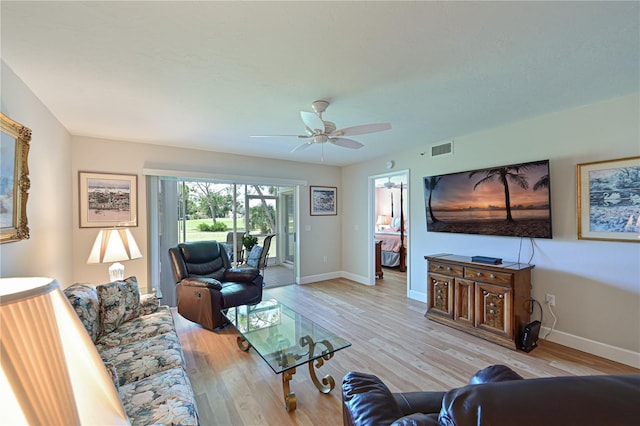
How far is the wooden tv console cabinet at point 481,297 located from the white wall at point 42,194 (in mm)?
3944

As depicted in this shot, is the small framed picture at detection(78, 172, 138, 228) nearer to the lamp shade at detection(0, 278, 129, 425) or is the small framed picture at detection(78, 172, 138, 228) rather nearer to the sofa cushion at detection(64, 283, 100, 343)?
the sofa cushion at detection(64, 283, 100, 343)

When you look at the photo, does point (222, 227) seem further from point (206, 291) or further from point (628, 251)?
point (628, 251)

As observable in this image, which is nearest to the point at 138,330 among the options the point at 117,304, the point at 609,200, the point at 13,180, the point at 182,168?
the point at 117,304

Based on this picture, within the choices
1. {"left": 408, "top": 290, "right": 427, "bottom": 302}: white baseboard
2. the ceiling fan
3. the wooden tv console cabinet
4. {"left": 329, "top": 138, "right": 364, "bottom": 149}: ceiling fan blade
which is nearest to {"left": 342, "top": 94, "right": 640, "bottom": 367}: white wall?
the wooden tv console cabinet

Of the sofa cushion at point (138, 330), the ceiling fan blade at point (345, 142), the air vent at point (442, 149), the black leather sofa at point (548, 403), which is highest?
the air vent at point (442, 149)

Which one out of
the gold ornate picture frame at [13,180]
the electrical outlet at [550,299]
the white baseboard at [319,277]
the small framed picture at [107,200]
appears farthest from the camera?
the white baseboard at [319,277]

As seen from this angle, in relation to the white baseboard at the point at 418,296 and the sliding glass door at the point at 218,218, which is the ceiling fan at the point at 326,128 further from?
the white baseboard at the point at 418,296

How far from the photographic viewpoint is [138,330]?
Result: 2.17 meters

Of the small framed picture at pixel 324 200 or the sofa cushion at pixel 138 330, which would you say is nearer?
the sofa cushion at pixel 138 330

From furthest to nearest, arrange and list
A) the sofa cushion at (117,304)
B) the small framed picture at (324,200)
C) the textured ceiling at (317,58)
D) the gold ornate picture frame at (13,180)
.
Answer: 1. the small framed picture at (324,200)
2. the sofa cushion at (117,304)
3. the gold ornate picture frame at (13,180)
4. the textured ceiling at (317,58)

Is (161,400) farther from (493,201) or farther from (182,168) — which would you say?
(493,201)

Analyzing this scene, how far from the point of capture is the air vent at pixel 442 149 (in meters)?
3.80

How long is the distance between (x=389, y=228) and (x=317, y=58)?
24.1 feet

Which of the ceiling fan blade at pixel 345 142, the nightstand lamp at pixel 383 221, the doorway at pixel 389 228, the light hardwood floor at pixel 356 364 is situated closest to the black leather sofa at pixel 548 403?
the light hardwood floor at pixel 356 364
